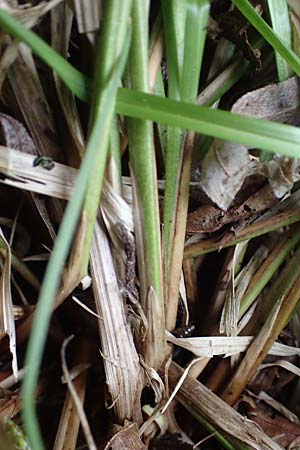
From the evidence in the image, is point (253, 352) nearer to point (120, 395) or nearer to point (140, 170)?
point (120, 395)

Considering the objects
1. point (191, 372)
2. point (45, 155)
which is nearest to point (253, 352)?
point (191, 372)

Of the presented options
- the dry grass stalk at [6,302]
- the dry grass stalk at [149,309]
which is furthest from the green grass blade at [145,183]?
the dry grass stalk at [6,302]

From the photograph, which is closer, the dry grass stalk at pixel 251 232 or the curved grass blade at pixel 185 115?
the curved grass blade at pixel 185 115

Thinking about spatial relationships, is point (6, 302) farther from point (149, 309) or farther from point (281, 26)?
point (281, 26)

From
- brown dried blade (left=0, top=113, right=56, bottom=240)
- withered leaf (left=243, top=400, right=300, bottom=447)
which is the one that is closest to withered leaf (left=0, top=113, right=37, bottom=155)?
brown dried blade (left=0, top=113, right=56, bottom=240)

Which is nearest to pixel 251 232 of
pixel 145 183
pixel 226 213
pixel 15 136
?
pixel 226 213

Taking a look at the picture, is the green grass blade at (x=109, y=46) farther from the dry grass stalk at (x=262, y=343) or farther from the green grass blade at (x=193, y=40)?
the dry grass stalk at (x=262, y=343)

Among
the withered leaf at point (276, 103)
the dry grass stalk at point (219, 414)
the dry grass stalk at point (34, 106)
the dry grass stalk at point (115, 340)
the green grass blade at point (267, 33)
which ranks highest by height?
the green grass blade at point (267, 33)
